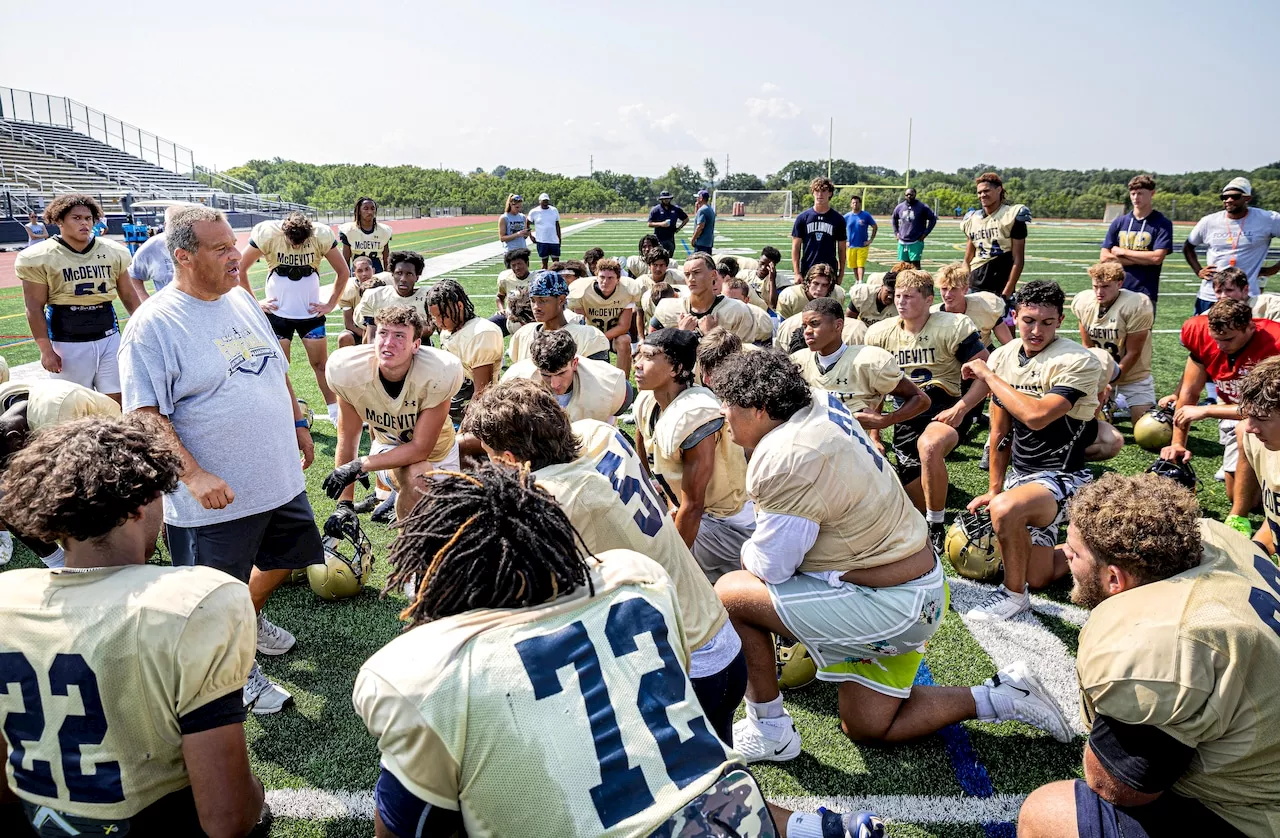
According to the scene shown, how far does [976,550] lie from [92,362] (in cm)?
647

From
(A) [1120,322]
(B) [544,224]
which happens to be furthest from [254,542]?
(B) [544,224]

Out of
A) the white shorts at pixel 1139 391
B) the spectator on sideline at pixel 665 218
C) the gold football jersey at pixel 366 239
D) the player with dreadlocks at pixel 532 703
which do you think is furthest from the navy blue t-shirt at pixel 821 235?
the player with dreadlocks at pixel 532 703

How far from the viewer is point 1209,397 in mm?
8039

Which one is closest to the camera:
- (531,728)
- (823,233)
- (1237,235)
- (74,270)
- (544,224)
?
(531,728)

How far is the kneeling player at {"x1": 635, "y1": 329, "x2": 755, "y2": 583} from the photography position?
3.81 metres

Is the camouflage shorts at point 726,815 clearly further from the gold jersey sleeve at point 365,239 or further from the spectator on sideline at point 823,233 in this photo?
the gold jersey sleeve at point 365,239

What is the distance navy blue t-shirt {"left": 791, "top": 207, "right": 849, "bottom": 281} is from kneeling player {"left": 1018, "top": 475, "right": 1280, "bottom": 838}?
26.4 feet

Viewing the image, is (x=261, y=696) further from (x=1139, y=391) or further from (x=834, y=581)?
(x=1139, y=391)

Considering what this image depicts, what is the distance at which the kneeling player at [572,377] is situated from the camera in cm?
434

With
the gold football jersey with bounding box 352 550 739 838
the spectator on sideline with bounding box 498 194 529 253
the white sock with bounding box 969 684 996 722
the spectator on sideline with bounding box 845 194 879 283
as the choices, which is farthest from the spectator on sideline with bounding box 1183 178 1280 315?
the spectator on sideline with bounding box 498 194 529 253

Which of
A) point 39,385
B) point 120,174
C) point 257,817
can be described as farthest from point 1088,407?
point 120,174

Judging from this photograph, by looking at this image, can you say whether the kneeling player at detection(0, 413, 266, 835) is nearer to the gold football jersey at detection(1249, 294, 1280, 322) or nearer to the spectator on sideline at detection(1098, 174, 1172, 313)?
the gold football jersey at detection(1249, 294, 1280, 322)

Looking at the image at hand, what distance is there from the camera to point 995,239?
861 cm

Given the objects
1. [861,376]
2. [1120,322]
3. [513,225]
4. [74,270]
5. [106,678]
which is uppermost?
[513,225]
